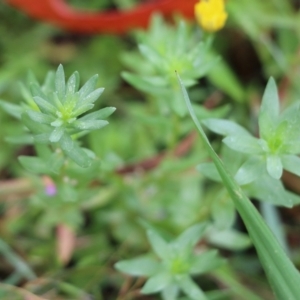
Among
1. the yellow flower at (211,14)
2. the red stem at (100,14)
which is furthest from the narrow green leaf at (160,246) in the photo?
the red stem at (100,14)

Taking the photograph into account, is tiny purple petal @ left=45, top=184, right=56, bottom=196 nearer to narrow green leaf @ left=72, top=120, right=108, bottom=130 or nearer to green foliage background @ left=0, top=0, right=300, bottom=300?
green foliage background @ left=0, top=0, right=300, bottom=300

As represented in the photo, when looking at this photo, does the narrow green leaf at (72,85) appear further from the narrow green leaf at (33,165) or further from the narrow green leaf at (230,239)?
the narrow green leaf at (230,239)

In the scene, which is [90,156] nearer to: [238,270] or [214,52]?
[238,270]

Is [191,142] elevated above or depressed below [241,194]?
above

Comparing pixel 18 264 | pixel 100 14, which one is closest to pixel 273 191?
pixel 18 264

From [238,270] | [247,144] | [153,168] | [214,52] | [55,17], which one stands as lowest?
[238,270]

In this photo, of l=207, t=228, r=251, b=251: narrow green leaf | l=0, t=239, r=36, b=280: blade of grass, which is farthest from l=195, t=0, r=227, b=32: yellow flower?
l=0, t=239, r=36, b=280: blade of grass

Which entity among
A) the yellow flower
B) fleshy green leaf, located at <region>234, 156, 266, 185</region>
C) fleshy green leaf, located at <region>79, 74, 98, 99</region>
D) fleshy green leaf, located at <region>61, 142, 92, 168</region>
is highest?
the yellow flower

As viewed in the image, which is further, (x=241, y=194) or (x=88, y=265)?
(x=88, y=265)

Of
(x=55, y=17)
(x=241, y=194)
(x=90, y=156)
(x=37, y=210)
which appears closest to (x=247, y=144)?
(x=241, y=194)
